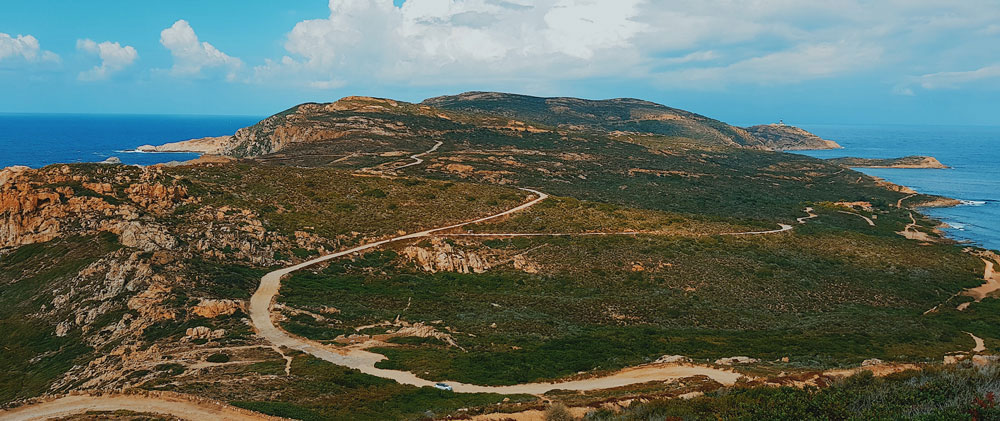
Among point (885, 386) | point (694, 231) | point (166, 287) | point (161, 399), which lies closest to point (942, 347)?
point (885, 386)

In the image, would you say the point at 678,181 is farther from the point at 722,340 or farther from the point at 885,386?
the point at 885,386

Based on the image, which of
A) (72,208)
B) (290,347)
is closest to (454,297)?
(290,347)

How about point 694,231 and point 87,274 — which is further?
point 694,231

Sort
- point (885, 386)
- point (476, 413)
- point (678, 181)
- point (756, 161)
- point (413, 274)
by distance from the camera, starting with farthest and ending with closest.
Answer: point (756, 161), point (678, 181), point (413, 274), point (476, 413), point (885, 386)

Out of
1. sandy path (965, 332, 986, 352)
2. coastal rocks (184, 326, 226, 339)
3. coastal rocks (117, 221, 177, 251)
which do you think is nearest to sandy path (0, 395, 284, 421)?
coastal rocks (184, 326, 226, 339)

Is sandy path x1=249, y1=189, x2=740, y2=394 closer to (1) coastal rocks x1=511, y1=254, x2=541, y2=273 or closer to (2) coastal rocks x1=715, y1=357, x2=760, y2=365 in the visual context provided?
(2) coastal rocks x1=715, y1=357, x2=760, y2=365

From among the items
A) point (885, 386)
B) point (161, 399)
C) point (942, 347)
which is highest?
point (885, 386)
